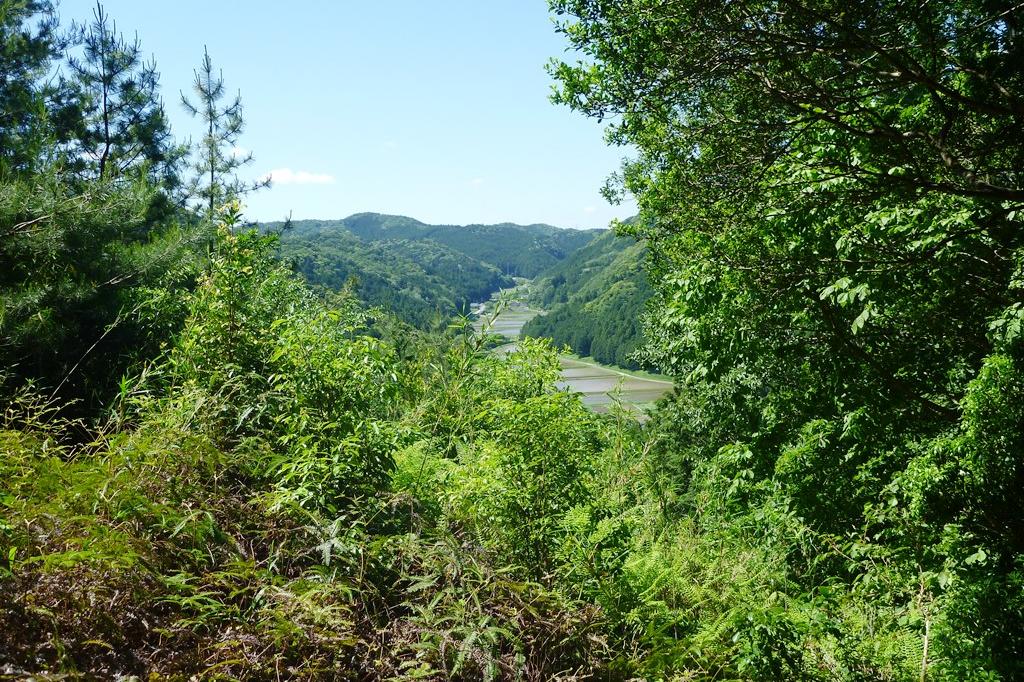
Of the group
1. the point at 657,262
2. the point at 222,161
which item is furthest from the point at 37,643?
the point at 222,161

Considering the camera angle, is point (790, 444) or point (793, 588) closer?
point (793, 588)

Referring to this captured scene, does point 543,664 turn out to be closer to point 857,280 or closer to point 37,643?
point 37,643

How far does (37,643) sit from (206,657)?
1.91 feet

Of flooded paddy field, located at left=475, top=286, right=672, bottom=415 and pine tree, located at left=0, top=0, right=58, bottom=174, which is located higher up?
pine tree, located at left=0, top=0, right=58, bottom=174

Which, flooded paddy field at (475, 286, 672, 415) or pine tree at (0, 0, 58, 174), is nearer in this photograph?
flooded paddy field at (475, 286, 672, 415)

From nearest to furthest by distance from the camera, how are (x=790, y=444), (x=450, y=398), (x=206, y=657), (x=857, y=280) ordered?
(x=206, y=657) → (x=450, y=398) → (x=857, y=280) → (x=790, y=444)

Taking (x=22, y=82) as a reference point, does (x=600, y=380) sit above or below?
below

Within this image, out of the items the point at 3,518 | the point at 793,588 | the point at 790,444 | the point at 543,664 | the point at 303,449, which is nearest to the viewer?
→ the point at 3,518

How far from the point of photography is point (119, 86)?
1398 cm

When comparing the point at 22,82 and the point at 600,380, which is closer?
the point at 22,82

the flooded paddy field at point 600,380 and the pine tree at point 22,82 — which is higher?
the pine tree at point 22,82

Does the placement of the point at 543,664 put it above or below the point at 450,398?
below

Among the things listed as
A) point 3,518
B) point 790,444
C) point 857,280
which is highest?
point 857,280

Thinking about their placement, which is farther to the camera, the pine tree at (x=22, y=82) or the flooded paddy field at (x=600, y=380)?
the pine tree at (x=22, y=82)
